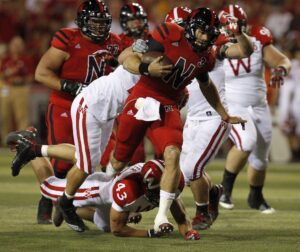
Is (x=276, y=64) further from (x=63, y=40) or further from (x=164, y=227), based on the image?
(x=164, y=227)

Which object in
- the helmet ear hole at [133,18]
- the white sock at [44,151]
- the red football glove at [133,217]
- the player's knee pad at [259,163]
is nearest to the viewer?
the red football glove at [133,217]

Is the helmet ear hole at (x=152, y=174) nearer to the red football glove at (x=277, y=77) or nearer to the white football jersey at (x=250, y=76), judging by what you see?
the red football glove at (x=277, y=77)

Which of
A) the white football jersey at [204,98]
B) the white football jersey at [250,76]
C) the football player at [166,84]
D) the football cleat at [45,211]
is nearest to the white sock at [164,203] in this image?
the football player at [166,84]

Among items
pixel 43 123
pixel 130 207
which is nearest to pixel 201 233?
pixel 130 207

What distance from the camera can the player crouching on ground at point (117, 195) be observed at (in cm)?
621

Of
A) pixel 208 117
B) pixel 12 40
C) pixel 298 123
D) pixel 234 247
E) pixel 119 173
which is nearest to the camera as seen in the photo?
pixel 234 247

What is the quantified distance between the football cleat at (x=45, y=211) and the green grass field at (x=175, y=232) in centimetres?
8

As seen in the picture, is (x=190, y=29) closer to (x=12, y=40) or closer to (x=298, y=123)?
(x=298, y=123)

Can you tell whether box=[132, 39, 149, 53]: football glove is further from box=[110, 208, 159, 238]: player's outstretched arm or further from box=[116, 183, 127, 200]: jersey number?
box=[110, 208, 159, 238]: player's outstretched arm

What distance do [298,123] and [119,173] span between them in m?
7.27

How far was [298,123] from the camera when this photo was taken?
1334cm

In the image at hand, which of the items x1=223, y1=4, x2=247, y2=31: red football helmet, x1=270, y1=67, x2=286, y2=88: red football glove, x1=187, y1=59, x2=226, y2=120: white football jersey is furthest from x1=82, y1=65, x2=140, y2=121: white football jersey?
x1=270, y1=67, x2=286, y2=88: red football glove

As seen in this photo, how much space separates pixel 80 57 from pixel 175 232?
1.63 m

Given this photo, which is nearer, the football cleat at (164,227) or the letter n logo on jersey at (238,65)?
the football cleat at (164,227)
